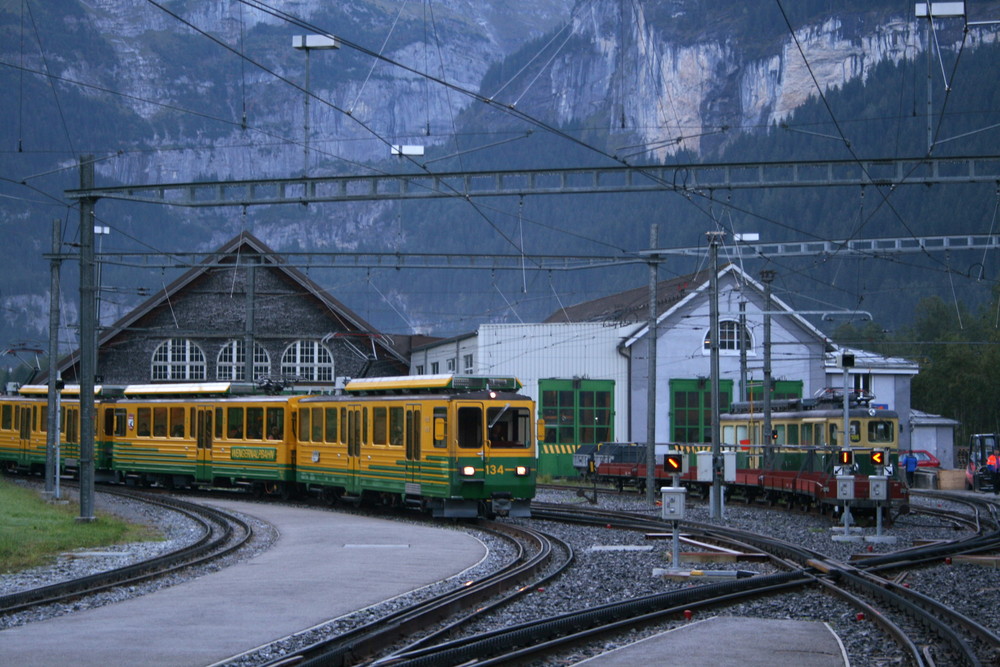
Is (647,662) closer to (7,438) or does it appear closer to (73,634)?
(73,634)

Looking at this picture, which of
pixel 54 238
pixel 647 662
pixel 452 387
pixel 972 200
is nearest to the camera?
pixel 647 662

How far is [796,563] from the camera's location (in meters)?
18.7

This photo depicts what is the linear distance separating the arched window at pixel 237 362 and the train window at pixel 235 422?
27.6 m

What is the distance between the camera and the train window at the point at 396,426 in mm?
27172

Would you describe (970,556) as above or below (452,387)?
below

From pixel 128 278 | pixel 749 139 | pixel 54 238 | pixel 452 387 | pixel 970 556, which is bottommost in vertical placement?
pixel 970 556

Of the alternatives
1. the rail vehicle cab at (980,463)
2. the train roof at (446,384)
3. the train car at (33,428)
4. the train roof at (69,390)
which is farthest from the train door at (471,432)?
the rail vehicle cab at (980,463)

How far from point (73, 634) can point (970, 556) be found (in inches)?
510

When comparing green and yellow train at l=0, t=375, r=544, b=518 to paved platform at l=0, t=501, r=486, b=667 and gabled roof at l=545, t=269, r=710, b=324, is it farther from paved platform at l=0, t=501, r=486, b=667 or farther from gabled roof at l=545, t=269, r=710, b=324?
gabled roof at l=545, t=269, r=710, b=324

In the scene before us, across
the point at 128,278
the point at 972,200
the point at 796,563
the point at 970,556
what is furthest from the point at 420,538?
the point at 128,278

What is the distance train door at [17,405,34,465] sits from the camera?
147 feet

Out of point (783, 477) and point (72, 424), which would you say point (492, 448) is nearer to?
point (783, 477)

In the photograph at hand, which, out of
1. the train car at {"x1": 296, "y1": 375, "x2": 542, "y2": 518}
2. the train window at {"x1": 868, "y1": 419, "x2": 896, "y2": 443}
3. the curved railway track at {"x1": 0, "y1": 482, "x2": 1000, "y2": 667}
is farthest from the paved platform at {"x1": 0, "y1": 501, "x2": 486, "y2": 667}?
the train window at {"x1": 868, "y1": 419, "x2": 896, "y2": 443}

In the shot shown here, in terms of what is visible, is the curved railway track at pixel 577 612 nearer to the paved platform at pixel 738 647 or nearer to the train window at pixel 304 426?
the paved platform at pixel 738 647
